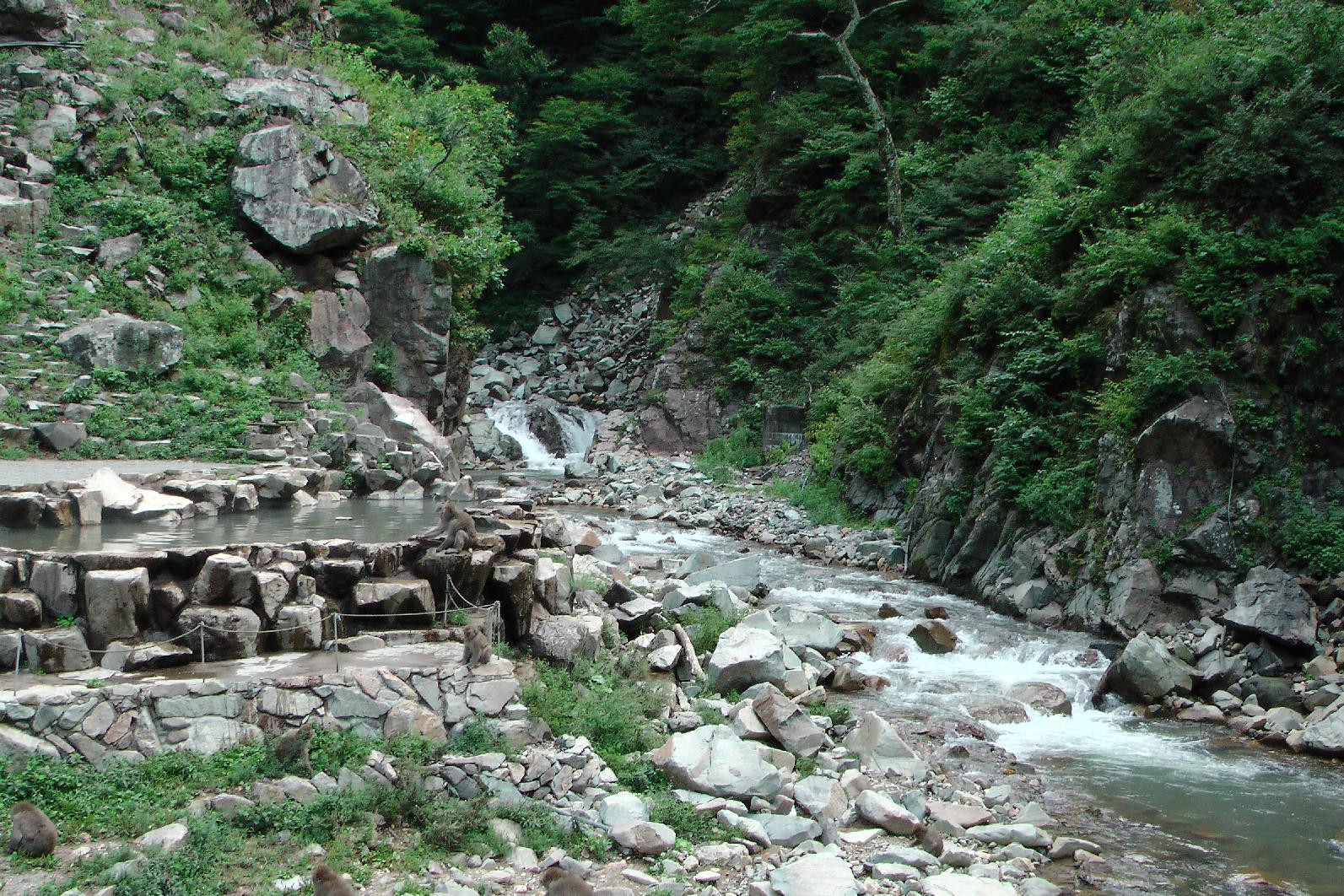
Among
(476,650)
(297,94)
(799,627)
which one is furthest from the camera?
(297,94)

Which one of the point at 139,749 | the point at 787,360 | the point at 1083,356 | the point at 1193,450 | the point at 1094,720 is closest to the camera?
the point at 139,749

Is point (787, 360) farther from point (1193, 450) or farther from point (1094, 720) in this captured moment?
point (1094, 720)

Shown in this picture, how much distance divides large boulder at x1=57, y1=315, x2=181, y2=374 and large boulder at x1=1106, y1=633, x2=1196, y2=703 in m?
13.6

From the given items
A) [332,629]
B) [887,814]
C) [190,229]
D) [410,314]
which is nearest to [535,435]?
[410,314]

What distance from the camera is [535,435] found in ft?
93.2

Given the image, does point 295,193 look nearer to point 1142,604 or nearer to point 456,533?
point 456,533

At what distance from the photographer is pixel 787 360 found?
26.2m

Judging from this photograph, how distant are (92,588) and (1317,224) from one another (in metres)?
13.7

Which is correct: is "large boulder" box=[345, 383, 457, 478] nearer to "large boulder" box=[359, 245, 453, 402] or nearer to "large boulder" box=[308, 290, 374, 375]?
"large boulder" box=[308, 290, 374, 375]

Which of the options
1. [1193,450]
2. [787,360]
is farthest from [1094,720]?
[787,360]

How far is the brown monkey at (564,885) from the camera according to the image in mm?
5719

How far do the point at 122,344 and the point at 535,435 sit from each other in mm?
14278

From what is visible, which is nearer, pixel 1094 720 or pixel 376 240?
pixel 1094 720

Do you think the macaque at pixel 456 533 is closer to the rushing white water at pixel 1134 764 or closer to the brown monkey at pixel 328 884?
the brown monkey at pixel 328 884
